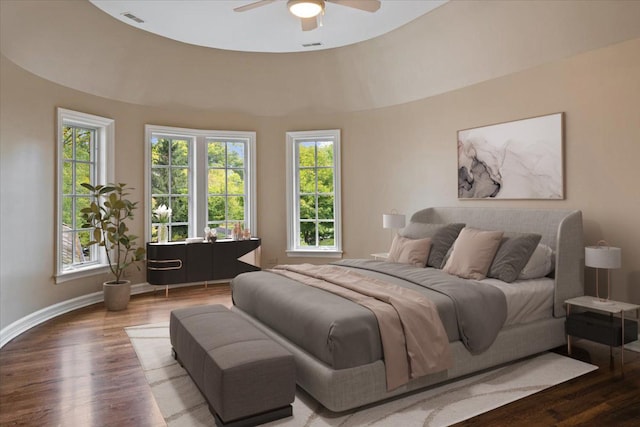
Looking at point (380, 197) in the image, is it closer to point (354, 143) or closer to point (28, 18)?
point (354, 143)

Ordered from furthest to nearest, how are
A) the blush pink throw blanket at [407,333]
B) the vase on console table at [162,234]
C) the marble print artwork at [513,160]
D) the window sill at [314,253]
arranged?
the window sill at [314,253]
the vase on console table at [162,234]
the marble print artwork at [513,160]
the blush pink throw blanket at [407,333]

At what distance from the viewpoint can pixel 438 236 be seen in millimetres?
4547

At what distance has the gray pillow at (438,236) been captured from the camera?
441 centimetres

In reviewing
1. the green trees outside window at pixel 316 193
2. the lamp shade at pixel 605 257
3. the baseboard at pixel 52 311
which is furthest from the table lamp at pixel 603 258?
the baseboard at pixel 52 311

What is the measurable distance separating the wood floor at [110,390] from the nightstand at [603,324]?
18 cm

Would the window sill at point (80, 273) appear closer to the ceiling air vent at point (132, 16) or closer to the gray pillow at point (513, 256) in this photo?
the ceiling air vent at point (132, 16)

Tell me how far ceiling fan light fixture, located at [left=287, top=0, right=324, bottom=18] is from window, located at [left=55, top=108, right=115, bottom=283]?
10.3 ft

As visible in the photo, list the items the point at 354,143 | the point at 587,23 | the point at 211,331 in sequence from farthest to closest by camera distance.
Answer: the point at 354,143
the point at 587,23
the point at 211,331

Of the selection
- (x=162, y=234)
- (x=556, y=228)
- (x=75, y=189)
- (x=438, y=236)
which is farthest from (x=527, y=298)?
(x=75, y=189)

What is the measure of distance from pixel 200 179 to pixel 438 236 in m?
3.73

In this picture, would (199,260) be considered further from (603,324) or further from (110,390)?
(603,324)

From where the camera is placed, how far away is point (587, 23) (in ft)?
12.7

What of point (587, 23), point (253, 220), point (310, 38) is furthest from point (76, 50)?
point (587, 23)

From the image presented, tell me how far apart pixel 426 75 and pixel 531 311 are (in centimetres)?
322
